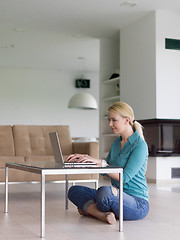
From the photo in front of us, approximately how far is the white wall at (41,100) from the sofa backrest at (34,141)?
228 inches

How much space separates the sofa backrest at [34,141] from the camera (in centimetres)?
548

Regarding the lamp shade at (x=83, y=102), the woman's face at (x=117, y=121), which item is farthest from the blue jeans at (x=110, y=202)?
the lamp shade at (x=83, y=102)

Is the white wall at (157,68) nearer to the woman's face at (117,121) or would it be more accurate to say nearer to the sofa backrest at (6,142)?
the sofa backrest at (6,142)

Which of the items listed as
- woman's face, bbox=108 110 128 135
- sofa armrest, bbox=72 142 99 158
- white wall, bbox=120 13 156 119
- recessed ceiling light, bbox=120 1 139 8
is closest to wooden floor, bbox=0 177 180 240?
woman's face, bbox=108 110 128 135

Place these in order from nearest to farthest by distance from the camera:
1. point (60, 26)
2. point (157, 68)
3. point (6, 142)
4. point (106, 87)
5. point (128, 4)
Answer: point (6, 142)
point (128, 4)
point (157, 68)
point (60, 26)
point (106, 87)

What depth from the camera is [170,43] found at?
6.77 metres

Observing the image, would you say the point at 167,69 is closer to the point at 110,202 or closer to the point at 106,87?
the point at 106,87

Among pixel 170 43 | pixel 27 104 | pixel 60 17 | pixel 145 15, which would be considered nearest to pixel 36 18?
pixel 60 17

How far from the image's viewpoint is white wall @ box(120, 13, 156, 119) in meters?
6.74

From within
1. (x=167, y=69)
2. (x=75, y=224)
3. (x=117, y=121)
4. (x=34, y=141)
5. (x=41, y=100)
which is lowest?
(x=75, y=224)

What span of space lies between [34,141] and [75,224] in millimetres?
2744

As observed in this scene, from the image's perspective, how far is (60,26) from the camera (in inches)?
301

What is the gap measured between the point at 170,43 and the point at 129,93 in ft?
3.85

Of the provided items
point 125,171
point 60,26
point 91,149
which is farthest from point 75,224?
point 60,26
